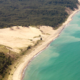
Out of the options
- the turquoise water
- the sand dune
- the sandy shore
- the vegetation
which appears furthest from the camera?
the vegetation

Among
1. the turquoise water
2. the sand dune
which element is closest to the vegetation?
the sand dune

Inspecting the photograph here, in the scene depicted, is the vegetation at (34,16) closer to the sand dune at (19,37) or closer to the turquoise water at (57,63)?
the sand dune at (19,37)

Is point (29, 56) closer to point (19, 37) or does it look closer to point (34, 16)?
point (19, 37)

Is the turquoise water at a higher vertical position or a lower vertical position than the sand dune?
higher

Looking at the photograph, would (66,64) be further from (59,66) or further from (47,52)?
(47,52)

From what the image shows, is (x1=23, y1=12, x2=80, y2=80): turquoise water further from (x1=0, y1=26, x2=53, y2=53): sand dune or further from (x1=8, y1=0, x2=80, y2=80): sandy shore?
(x1=0, y1=26, x2=53, y2=53): sand dune

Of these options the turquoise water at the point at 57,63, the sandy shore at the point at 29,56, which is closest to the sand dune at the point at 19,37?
the sandy shore at the point at 29,56

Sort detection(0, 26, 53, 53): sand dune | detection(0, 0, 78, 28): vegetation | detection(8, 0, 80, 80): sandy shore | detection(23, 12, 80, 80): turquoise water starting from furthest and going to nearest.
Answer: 1. detection(0, 0, 78, 28): vegetation
2. detection(0, 26, 53, 53): sand dune
3. detection(8, 0, 80, 80): sandy shore
4. detection(23, 12, 80, 80): turquoise water

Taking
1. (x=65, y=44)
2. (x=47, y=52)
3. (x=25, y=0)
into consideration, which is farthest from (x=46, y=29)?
(x=25, y=0)

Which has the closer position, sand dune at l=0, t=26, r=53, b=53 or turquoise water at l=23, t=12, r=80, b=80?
turquoise water at l=23, t=12, r=80, b=80
